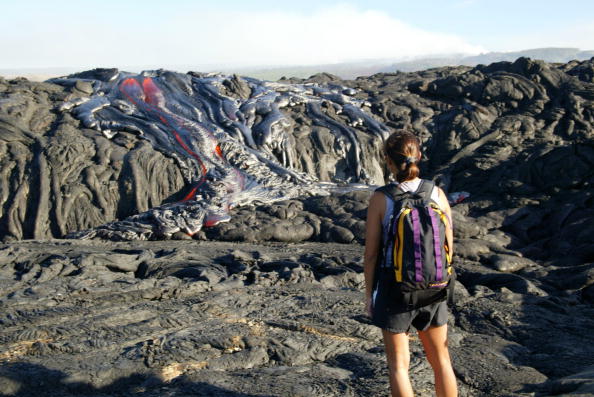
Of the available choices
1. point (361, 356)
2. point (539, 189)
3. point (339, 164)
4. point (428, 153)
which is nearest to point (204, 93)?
point (339, 164)

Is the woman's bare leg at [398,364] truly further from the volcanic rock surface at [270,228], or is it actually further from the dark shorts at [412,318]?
the volcanic rock surface at [270,228]

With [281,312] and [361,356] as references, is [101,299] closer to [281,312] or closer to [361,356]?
[281,312]

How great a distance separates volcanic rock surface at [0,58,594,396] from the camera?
14.7 feet

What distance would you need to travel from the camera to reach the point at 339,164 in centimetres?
1259

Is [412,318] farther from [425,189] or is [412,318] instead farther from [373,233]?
[425,189]

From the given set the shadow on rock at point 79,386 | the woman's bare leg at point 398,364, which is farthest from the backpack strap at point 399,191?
the shadow on rock at point 79,386

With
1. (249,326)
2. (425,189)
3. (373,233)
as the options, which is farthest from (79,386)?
(425,189)

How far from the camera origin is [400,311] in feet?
10.3

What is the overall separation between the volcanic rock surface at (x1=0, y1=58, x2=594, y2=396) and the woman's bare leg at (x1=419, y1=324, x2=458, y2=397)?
0.84 meters

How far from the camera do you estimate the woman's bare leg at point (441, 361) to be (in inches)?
129

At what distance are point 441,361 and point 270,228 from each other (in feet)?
19.6

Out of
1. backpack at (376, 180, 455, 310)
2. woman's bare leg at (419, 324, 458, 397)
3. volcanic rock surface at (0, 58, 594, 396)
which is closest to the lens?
backpack at (376, 180, 455, 310)

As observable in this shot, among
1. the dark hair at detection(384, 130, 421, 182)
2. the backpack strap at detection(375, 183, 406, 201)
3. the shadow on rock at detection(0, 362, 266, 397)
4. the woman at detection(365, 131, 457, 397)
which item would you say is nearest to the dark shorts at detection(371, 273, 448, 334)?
the woman at detection(365, 131, 457, 397)

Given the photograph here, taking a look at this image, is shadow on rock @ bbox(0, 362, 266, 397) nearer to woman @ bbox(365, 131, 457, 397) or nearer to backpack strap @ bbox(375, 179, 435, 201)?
woman @ bbox(365, 131, 457, 397)
